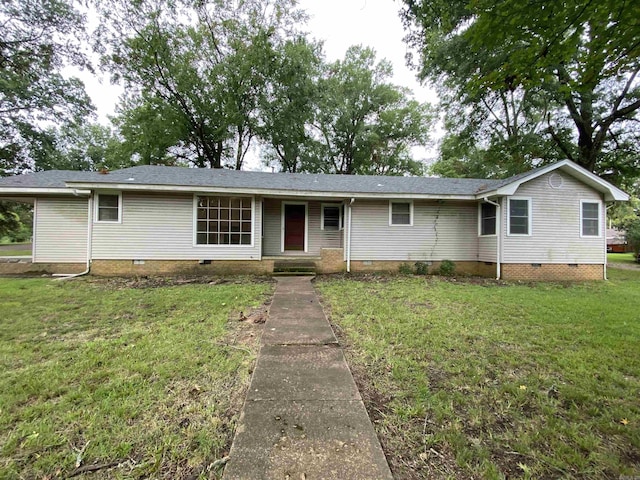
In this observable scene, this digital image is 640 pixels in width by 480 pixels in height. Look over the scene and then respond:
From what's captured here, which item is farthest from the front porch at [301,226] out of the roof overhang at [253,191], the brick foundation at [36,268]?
the brick foundation at [36,268]

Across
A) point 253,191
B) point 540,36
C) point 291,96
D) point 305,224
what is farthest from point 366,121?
point 540,36

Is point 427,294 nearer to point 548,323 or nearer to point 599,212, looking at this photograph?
point 548,323

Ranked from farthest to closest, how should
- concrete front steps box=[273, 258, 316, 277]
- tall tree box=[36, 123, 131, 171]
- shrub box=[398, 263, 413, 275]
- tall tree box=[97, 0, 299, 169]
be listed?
tall tree box=[36, 123, 131, 171]
tall tree box=[97, 0, 299, 169]
shrub box=[398, 263, 413, 275]
concrete front steps box=[273, 258, 316, 277]

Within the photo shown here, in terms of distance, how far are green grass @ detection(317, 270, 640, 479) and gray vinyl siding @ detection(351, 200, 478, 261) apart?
4318 mm

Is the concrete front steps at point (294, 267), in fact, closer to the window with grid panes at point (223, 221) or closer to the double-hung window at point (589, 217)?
the window with grid panes at point (223, 221)

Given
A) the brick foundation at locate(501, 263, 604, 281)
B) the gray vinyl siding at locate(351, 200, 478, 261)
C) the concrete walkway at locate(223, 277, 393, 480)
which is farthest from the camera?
the gray vinyl siding at locate(351, 200, 478, 261)

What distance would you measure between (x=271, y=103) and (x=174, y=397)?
20.0m

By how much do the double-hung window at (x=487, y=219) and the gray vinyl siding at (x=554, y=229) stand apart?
45cm

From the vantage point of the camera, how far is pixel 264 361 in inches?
116

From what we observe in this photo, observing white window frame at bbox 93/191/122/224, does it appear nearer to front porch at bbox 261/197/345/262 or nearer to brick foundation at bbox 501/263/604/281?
front porch at bbox 261/197/345/262

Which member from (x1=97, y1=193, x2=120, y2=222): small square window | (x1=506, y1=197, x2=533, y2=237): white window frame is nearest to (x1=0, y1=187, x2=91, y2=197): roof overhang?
(x1=97, y1=193, x2=120, y2=222): small square window

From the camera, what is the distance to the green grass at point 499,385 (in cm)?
174

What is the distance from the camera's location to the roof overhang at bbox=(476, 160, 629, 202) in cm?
864

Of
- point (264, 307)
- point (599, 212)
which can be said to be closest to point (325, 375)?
point (264, 307)
